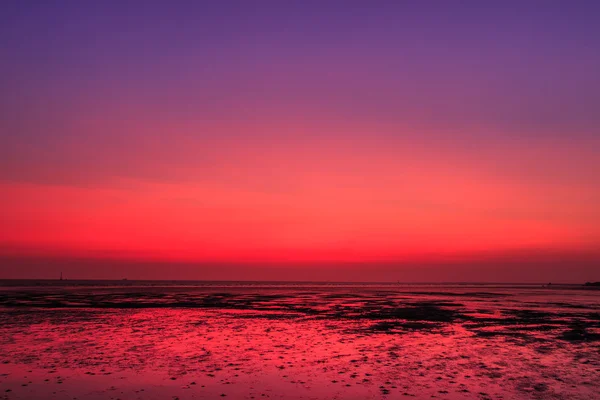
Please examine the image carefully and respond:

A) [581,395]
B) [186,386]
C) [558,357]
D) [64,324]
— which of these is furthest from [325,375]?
[64,324]

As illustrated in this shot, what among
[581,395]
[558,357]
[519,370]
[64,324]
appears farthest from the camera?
[64,324]

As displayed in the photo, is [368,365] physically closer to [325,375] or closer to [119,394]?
[325,375]

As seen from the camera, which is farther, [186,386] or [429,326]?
[429,326]

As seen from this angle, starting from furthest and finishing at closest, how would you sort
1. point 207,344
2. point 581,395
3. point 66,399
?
point 207,344 → point 581,395 → point 66,399

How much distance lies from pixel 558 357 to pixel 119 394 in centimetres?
1708

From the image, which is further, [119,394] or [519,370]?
[519,370]

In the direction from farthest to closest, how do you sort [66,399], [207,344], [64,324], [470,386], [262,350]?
[64,324], [207,344], [262,350], [470,386], [66,399]

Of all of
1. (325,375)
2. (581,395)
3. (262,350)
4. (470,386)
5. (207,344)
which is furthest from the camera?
(207,344)

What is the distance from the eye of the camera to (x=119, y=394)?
528 inches

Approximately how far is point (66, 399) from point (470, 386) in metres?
11.7

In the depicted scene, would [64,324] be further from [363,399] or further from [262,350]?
[363,399]

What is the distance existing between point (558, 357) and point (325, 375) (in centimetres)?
1059

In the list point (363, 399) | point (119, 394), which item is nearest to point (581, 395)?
point (363, 399)

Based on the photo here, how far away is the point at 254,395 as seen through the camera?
44.3 feet
